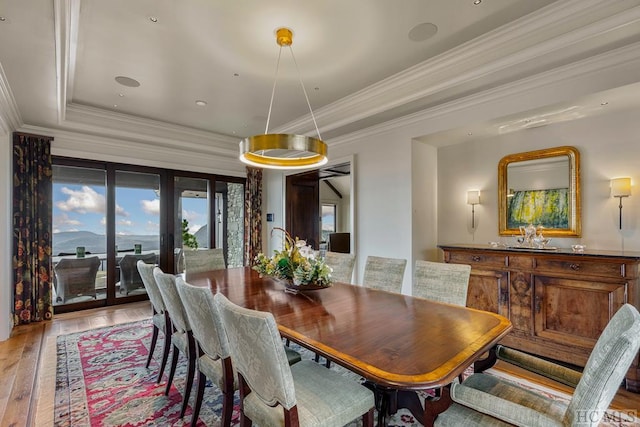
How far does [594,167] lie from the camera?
9.98 feet

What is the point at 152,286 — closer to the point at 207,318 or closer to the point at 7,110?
the point at 207,318

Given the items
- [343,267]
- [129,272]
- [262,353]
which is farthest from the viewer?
[129,272]

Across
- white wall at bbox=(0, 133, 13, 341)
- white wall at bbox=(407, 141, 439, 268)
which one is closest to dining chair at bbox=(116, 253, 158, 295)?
white wall at bbox=(0, 133, 13, 341)

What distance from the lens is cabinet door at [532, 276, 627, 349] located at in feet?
8.04

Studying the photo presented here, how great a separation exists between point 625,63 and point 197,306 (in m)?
3.54

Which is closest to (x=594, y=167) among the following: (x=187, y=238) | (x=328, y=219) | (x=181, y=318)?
(x=181, y=318)

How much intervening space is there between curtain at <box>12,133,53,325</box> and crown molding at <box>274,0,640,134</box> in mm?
4207

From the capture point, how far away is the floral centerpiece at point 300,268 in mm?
2258

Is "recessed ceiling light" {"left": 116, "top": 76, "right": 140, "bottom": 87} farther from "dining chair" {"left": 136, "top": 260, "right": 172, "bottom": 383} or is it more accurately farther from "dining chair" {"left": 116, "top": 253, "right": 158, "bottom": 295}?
"dining chair" {"left": 116, "top": 253, "right": 158, "bottom": 295}

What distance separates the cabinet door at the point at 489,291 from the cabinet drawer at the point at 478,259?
0.07 m

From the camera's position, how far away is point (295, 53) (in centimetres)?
285

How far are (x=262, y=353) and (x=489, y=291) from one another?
2770mm

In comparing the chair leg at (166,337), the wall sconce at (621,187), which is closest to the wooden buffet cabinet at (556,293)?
the wall sconce at (621,187)

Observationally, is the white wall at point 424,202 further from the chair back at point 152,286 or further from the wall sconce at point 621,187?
the chair back at point 152,286
